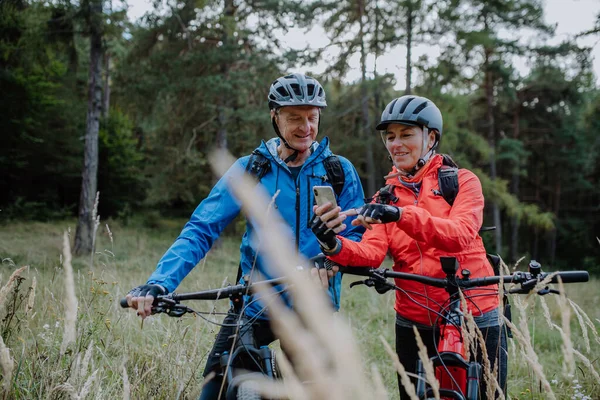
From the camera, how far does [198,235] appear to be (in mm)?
2988

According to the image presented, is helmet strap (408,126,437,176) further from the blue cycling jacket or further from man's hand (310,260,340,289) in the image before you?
man's hand (310,260,340,289)

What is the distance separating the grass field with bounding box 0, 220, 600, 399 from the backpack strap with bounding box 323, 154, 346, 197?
108 cm

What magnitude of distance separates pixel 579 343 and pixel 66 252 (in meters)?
7.23

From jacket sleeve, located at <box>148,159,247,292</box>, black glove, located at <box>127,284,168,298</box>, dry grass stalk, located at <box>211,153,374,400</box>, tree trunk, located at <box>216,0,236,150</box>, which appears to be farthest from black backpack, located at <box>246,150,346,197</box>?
tree trunk, located at <box>216,0,236,150</box>

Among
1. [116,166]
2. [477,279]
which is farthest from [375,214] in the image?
[116,166]

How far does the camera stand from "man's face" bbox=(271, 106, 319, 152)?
3.15 m

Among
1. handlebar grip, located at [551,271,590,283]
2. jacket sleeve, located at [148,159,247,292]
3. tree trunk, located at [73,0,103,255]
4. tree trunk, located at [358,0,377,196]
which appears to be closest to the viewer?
handlebar grip, located at [551,271,590,283]

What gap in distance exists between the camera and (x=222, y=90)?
18750 mm

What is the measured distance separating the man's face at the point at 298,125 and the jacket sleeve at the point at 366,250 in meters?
0.71

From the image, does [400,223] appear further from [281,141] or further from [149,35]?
[149,35]

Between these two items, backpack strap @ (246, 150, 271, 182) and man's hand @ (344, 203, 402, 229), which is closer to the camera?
man's hand @ (344, 203, 402, 229)

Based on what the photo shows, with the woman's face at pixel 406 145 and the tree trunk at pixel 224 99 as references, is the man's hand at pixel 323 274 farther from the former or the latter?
the tree trunk at pixel 224 99

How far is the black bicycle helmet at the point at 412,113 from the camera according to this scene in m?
3.15

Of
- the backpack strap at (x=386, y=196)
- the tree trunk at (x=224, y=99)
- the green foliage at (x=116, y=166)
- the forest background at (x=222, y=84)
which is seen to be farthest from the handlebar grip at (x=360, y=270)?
the green foliage at (x=116, y=166)
